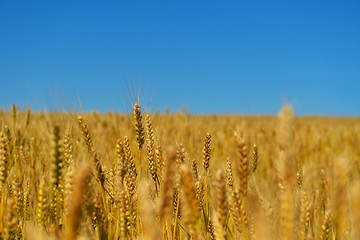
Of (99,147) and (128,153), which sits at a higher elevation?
(99,147)

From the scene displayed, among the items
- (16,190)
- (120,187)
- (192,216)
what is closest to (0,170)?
(16,190)

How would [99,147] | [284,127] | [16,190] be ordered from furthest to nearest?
[99,147]
[16,190]
[284,127]

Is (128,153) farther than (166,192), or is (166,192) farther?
(128,153)

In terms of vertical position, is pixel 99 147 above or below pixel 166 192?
above

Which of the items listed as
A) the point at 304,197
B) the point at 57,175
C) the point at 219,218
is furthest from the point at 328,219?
the point at 57,175

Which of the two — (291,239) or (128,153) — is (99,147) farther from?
→ (291,239)

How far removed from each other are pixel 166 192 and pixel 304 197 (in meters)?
0.62

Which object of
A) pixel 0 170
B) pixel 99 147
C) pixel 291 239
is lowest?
pixel 291 239

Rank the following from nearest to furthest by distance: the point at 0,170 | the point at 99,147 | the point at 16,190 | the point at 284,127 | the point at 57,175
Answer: the point at 284,127
the point at 57,175
the point at 0,170
the point at 16,190
the point at 99,147

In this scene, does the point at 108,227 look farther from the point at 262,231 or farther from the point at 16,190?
the point at 262,231

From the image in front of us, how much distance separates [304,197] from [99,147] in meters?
1.16

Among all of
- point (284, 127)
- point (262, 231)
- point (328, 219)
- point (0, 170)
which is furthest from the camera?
point (0, 170)

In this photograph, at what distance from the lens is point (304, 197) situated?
1.25m

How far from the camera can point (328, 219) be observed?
120 cm
